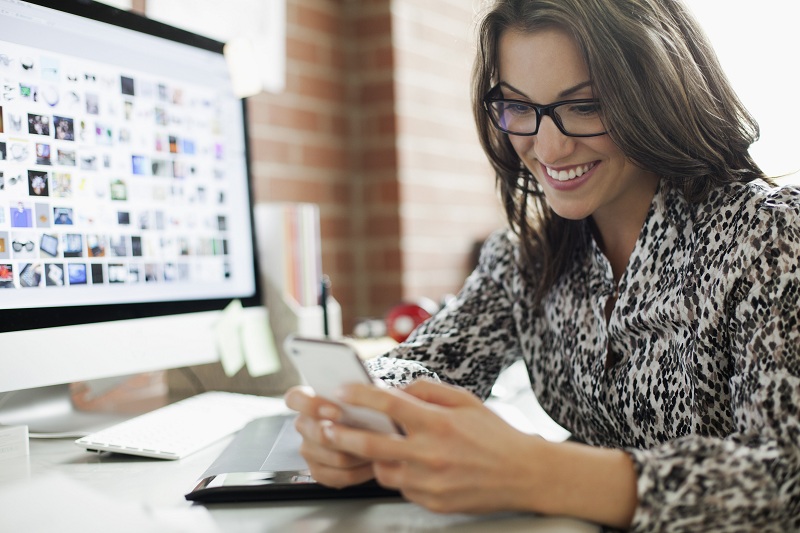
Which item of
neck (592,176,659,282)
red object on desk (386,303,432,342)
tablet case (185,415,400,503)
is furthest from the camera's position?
red object on desk (386,303,432,342)

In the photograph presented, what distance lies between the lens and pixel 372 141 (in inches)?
81.3

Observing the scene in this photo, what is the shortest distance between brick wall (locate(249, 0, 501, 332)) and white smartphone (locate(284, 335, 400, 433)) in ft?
4.16

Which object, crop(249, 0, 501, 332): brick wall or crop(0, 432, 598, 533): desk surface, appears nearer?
crop(0, 432, 598, 533): desk surface

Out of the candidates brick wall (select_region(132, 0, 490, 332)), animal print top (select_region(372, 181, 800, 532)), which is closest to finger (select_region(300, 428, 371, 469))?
animal print top (select_region(372, 181, 800, 532))

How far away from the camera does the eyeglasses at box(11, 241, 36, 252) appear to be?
0.88 m

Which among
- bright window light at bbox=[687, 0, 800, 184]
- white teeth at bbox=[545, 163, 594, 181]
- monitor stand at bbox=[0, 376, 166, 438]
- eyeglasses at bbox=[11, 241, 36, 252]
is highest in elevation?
bright window light at bbox=[687, 0, 800, 184]

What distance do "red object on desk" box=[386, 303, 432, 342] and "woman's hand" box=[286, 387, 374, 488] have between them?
31.0 inches

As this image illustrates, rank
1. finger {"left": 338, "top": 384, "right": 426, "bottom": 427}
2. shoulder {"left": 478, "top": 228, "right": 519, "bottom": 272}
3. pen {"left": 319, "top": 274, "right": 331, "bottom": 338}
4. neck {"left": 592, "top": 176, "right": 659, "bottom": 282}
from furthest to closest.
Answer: pen {"left": 319, "top": 274, "right": 331, "bottom": 338} < shoulder {"left": 478, "top": 228, "right": 519, "bottom": 272} < neck {"left": 592, "top": 176, "right": 659, "bottom": 282} < finger {"left": 338, "top": 384, "right": 426, "bottom": 427}

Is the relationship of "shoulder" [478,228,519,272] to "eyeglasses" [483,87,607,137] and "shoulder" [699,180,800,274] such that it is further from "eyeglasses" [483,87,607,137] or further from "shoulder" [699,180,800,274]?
"shoulder" [699,180,800,274]

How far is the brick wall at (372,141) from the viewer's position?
194 centimetres

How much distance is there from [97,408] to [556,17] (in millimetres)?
887

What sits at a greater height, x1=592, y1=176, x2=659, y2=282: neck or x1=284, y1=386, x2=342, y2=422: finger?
x1=592, y1=176, x2=659, y2=282: neck

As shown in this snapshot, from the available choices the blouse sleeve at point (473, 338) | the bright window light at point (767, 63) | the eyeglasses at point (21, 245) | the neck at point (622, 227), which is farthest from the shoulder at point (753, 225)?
the bright window light at point (767, 63)

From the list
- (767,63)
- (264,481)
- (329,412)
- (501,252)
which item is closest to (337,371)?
(329,412)
